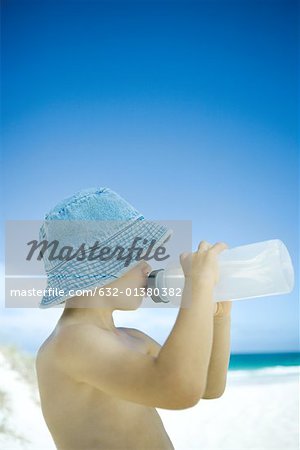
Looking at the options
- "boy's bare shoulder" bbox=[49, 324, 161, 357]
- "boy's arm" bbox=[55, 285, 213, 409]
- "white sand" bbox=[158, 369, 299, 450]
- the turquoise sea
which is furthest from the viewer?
the turquoise sea

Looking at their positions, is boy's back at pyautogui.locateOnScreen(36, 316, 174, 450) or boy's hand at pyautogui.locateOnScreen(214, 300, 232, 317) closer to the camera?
boy's back at pyautogui.locateOnScreen(36, 316, 174, 450)

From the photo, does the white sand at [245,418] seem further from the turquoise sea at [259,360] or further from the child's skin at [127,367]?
the child's skin at [127,367]

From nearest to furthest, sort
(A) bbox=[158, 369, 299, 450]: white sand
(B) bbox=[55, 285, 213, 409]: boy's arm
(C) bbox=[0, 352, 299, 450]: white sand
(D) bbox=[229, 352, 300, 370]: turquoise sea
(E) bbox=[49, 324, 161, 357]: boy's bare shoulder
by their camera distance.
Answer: (B) bbox=[55, 285, 213, 409]: boy's arm < (E) bbox=[49, 324, 161, 357]: boy's bare shoulder < (C) bbox=[0, 352, 299, 450]: white sand < (A) bbox=[158, 369, 299, 450]: white sand < (D) bbox=[229, 352, 300, 370]: turquoise sea

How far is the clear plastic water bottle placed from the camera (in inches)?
37.0

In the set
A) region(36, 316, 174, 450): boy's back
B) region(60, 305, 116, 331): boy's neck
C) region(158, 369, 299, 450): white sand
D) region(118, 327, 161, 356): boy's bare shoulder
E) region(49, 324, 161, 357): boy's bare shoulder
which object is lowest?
region(158, 369, 299, 450): white sand

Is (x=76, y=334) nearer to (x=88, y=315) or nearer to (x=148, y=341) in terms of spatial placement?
(x=88, y=315)

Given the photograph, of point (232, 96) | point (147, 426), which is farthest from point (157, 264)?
point (232, 96)

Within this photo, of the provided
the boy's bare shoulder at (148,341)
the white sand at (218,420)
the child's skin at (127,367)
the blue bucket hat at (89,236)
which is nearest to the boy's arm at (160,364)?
the child's skin at (127,367)

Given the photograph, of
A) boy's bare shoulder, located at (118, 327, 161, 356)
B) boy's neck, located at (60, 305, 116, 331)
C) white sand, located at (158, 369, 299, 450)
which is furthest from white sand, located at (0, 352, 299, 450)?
boy's neck, located at (60, 305, 116, 331)

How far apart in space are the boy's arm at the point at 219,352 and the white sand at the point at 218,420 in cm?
186

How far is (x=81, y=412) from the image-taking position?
2.80 ft

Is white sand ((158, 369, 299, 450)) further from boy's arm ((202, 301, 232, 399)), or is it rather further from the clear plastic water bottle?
the clear plastic water bottle

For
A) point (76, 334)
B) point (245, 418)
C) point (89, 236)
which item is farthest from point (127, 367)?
point (245, 418)

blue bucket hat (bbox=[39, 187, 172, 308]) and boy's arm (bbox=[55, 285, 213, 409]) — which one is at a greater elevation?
blue bucket hat (bbox=[39, 187, 172, 308])
